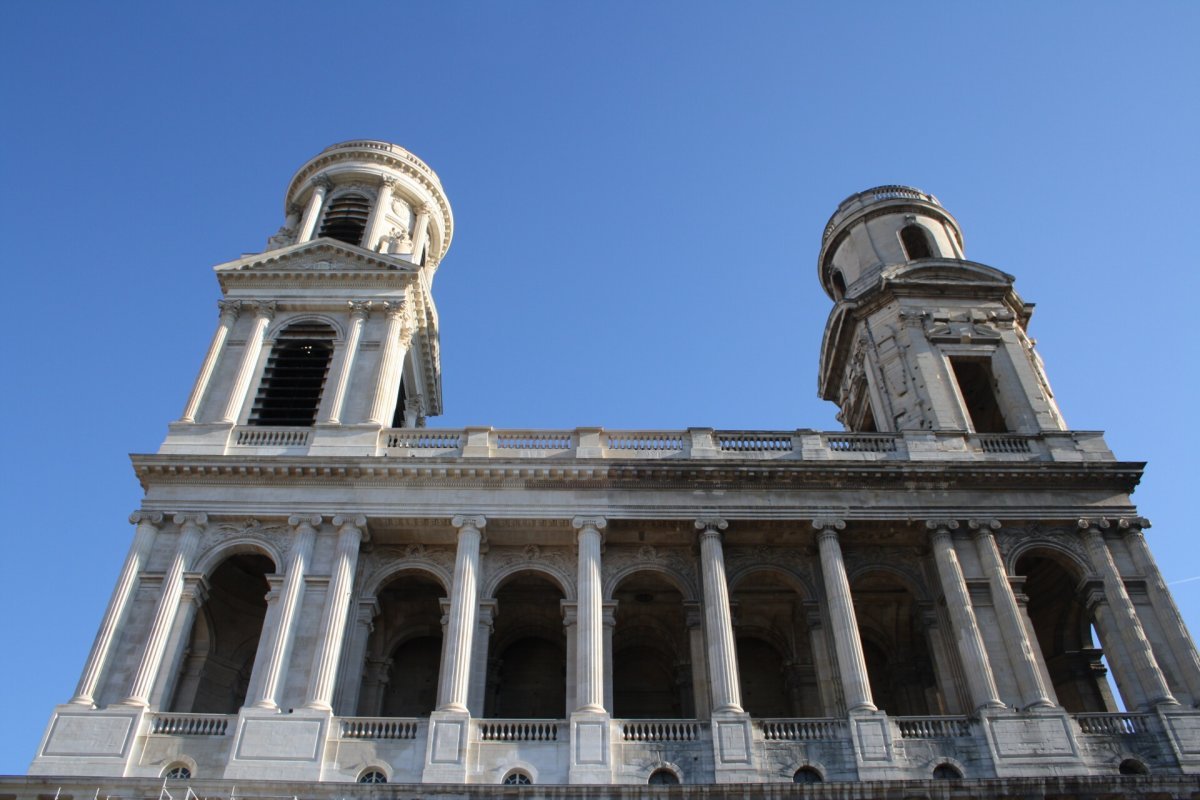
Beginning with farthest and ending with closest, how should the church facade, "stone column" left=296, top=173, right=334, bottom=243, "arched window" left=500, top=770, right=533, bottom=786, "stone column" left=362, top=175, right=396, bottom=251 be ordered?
"stone column" left=362, top=175, right=396, bottom=251 → "stone column" left=296, top=173, right=334, bottom=243 → the church facade → "arched window" left=500, top=770, right=533, bottom=786

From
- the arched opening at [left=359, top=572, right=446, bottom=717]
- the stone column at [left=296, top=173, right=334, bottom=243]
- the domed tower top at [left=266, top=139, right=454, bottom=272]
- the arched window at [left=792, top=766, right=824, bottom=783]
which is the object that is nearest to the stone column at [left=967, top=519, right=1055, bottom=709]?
the arched window at [left=792, top=766, right=824, bottom=783]

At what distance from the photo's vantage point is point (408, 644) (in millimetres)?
30453

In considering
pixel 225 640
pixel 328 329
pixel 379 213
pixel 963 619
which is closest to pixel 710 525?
pixel 963 619

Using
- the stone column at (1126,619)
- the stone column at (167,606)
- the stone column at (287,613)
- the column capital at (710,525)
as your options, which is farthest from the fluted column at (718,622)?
the stone column at (167,606)

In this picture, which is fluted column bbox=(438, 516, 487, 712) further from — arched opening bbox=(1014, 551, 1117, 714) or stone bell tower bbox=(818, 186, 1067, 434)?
arched opening bbox=(1014, 551, 1117, 714)

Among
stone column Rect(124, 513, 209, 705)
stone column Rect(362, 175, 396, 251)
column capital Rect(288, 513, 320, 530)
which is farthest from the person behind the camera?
stone column Rect(362, 175, 396, 251)

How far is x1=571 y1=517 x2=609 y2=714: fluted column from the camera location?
973 inches

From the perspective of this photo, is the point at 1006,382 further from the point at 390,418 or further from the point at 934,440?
the point at 390,418

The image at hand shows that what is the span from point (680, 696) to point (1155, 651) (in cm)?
1215

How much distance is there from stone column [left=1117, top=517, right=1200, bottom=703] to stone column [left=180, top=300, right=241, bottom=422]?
26.4m

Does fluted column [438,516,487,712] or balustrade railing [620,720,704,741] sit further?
fluted column [438,516,487,712]

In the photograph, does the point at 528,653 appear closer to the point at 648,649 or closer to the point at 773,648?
the point at 648,649

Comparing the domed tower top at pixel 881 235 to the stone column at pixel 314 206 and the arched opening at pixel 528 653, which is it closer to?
the arched opening at pixel 528 653

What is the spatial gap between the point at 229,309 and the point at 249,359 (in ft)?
8.66
